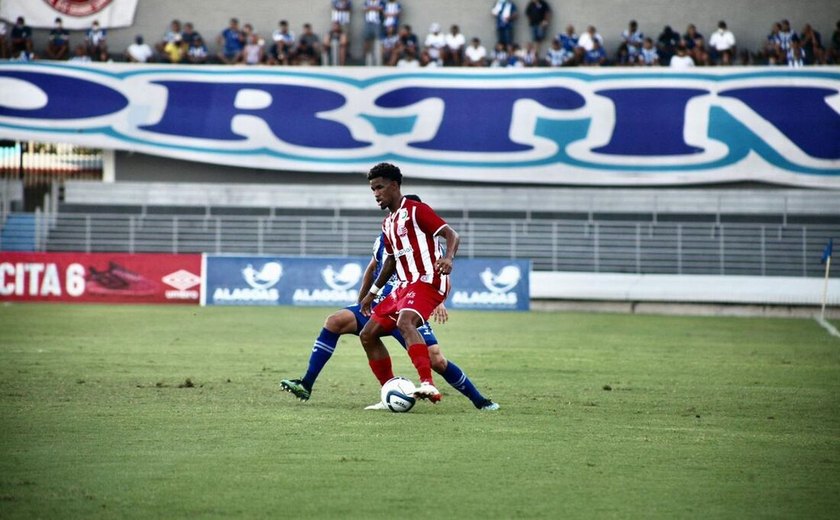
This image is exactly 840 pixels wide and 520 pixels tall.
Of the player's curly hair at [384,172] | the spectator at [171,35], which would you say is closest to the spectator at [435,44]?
the spectator at [171,35]

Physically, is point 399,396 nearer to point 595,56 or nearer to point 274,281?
point 274,281

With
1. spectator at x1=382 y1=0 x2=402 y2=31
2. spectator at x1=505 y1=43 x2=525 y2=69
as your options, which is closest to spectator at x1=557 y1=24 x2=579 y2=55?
spectator at x1=505 y1=43 x2=525 y2=69

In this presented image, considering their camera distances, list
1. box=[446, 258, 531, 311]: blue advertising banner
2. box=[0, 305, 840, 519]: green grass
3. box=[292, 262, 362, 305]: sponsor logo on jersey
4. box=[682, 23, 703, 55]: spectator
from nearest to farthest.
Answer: box=[0, 305, 840, 519]: green grass, box=[292, 262, 362, 305]: sponsor logo on jersey, box=[446, 258, 531, 311]: blue advertising banner, box=[682, 23, 703, 55]: spectator

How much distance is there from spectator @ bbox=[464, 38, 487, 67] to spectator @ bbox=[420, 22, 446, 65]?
2.69 feet

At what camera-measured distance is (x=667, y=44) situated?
1455 inches

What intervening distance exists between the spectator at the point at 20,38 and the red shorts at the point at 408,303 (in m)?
30.4

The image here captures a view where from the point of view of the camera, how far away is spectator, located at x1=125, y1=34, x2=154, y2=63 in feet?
126

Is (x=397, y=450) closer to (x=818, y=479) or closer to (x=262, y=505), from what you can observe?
(x=262, y=505)

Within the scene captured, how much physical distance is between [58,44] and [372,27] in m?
10.2

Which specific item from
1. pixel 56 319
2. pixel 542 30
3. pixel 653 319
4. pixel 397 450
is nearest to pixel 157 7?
→ pixel 542 30

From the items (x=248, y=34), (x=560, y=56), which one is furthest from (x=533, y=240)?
(x=248, y=34)

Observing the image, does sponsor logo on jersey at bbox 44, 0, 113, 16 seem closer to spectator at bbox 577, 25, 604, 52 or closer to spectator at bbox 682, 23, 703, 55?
spectator at bbox 577, 25, 604, 52

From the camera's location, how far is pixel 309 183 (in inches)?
1517

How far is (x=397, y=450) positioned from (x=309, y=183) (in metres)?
30.1
